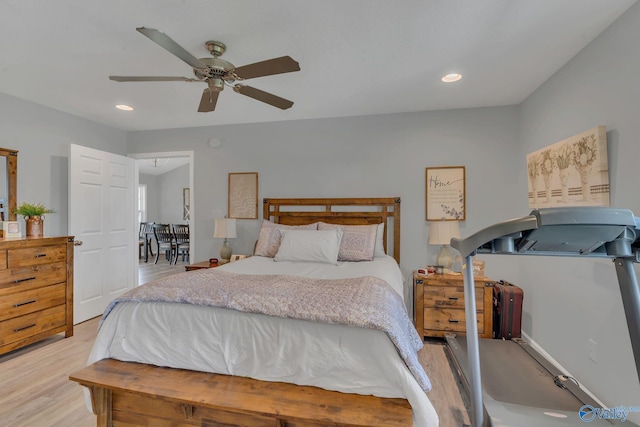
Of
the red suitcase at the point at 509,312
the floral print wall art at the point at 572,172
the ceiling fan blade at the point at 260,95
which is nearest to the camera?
the floral print wall art at the point at 572,172

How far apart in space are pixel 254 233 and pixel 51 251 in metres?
2.05

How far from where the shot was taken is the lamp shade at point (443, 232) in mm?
3092

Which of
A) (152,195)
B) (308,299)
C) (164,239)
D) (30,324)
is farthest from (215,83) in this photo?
(152,195)

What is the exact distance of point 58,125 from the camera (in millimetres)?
3523

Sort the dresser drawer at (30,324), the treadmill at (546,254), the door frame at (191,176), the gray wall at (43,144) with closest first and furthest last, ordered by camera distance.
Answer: the treadmill at (546,254) → the dresser drawer at (30,324) → the gray wall at (43,144) → the door frame at (191,176)

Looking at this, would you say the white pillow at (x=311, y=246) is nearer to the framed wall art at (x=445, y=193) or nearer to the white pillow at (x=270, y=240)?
the white pillow at (x=270, y=240)

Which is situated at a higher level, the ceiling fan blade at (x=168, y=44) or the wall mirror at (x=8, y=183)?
the ceiling fan blade at (x=168, y=44)

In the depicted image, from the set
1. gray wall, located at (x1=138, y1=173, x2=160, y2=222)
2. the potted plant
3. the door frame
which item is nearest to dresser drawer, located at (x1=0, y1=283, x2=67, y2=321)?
the potted plant

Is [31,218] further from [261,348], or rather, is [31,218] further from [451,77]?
[451,77]

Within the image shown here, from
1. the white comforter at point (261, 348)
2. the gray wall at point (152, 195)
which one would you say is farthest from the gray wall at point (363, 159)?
the gray wall at point (152, 195)

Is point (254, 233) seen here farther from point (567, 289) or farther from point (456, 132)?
point (567, 289)

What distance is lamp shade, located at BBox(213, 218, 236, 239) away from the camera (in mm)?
3725

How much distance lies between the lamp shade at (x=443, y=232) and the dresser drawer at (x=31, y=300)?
382 cm

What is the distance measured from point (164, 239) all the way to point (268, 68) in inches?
265
